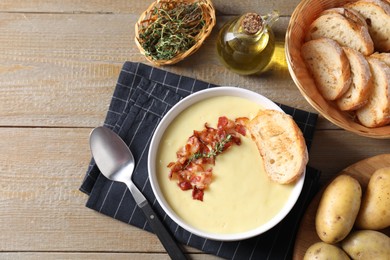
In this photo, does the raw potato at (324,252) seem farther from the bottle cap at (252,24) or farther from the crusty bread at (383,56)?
the bottle cap at (252,24)

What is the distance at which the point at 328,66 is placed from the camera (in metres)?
1.64

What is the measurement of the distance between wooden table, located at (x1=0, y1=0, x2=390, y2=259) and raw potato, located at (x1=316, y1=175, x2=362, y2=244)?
0.20 m

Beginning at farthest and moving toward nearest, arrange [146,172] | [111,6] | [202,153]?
[111,6] < [146,172] < [202,153]

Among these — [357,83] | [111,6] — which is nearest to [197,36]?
[111,6]

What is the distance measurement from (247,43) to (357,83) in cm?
40

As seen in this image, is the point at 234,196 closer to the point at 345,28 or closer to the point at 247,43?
the point at 247,43

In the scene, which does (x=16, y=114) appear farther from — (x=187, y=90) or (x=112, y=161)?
(x=187, y=90)

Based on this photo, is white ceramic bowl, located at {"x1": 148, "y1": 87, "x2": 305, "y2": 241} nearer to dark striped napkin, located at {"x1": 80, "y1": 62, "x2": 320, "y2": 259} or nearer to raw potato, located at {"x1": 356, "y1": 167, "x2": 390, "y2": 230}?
dark striped napkin, located at {"x1": 80, "y1": 62, "x2": 320, "y2": 259}

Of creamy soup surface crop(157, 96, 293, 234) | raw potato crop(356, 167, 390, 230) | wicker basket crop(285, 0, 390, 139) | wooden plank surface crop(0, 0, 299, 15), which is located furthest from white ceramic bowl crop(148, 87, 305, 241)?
wooden plank surface crop(0, 0, 299, 15)

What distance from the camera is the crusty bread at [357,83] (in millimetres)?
1580

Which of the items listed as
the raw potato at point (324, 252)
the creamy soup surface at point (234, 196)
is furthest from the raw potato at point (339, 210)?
the creamy soup surface at point (234, 196)

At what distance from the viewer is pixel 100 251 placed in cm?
174

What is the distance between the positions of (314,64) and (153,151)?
2.09 ft

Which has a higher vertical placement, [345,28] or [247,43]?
[345,28]
